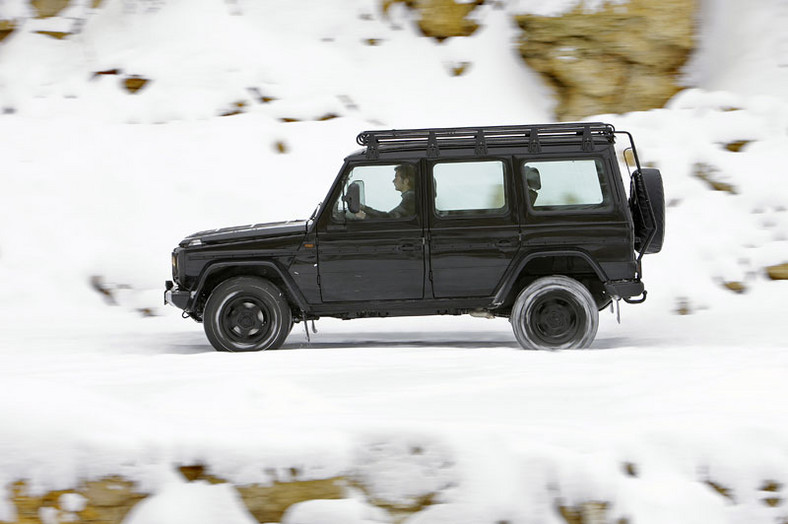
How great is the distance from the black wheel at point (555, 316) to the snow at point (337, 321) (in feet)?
0.87

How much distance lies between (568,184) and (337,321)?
3.71m

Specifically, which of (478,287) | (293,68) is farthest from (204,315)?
(293,68)

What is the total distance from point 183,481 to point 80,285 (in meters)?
7.13

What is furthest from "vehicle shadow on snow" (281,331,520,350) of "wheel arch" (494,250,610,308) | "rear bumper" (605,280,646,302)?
"rear bumper" (605,280,646,302)

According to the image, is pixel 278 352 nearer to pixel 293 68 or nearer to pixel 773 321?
pixel 773 321

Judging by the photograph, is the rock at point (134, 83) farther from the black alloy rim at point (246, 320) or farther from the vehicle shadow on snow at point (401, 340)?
the black alloy rim at point (246, 320)

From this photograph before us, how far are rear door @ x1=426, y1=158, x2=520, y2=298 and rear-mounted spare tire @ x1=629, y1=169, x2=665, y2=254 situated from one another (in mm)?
1158

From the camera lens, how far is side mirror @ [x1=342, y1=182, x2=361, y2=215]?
8344mm

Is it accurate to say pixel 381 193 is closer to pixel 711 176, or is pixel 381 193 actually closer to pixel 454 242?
pixel 454 242

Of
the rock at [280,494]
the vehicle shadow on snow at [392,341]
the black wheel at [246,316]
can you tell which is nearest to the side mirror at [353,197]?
the black wheel at [246,316]

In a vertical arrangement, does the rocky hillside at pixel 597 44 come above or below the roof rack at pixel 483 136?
above

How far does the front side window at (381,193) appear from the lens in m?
8.55

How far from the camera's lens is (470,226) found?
28.0ft

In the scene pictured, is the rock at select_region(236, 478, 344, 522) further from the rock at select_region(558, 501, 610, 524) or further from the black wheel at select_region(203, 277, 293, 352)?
the black wheel at select_region(203, 277, 293, 352)
